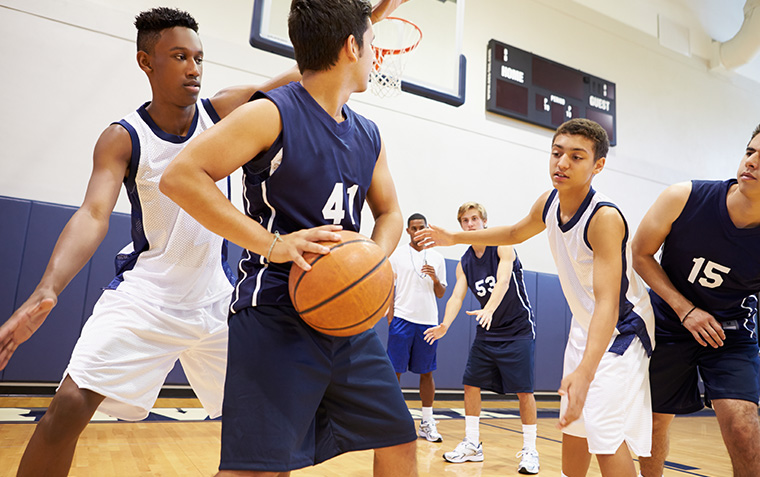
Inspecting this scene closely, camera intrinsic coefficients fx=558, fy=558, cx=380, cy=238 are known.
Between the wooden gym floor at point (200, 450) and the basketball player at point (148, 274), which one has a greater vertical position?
the basketball player at point (148, 274)

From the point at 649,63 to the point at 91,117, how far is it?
9725 millimetres

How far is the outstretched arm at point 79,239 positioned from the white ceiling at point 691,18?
394 inches

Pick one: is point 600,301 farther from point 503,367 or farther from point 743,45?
point 743,45

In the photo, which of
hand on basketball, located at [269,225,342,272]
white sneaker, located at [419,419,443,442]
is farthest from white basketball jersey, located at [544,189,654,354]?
white sneaker, located at [419,419,443,442]

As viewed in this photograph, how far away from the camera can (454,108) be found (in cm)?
862

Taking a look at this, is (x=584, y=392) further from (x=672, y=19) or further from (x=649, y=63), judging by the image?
(x=672, y=19)

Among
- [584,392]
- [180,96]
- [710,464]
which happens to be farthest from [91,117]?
[710,464]

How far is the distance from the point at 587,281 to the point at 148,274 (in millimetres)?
1825

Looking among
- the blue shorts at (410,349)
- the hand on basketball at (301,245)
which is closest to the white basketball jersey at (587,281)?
the hand on basketball at (301,245)

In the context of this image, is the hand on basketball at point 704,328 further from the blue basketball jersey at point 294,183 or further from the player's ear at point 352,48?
the player's ear at point 352,48

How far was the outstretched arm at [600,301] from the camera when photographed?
1.87m

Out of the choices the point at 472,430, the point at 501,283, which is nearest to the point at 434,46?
the point at 501,283

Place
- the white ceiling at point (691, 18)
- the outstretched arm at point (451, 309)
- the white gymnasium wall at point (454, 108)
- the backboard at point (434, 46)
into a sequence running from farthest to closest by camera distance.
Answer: the white ceiling at point (691, 18) < the backboard at point (434, 46) < the white gymnasium wall at point (454, 108) < the outstretched arm at point (451, 309)

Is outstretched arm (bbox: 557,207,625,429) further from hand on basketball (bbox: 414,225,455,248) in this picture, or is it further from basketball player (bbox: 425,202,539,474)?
basketball player (bbox: 425,202,539,474)
